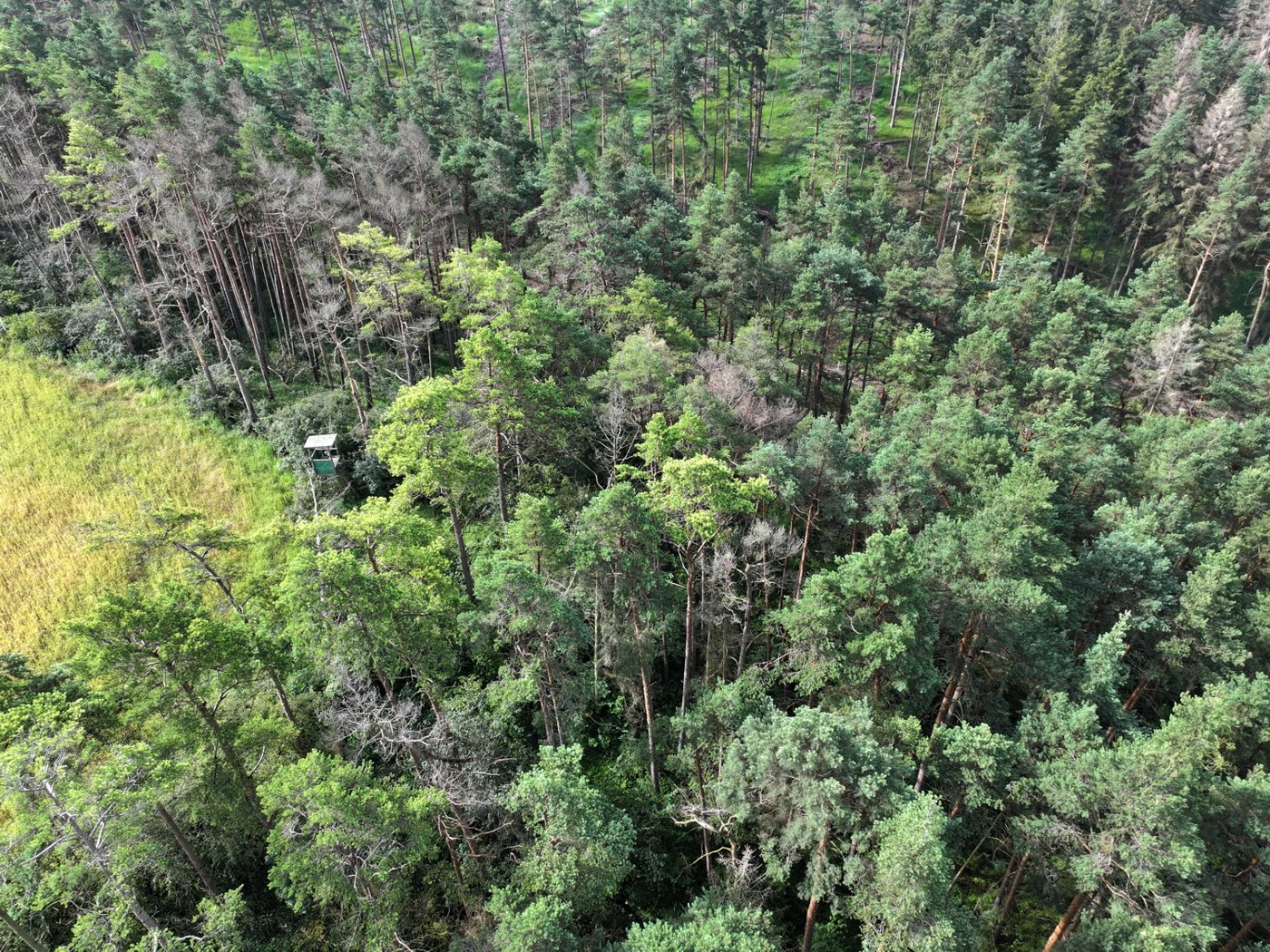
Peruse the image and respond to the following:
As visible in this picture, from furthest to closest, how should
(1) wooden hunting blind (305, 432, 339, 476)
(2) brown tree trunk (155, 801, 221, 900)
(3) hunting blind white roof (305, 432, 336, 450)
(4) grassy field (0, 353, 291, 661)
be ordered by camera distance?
(1) wooden hunting blind (305, 432, 339, 476), (3) hunting blind white roof (305, 432, 336, 450), (4) grassy field (0, 353, 291, 661), (2) brown tree trunk (155, 801, 221, 900)

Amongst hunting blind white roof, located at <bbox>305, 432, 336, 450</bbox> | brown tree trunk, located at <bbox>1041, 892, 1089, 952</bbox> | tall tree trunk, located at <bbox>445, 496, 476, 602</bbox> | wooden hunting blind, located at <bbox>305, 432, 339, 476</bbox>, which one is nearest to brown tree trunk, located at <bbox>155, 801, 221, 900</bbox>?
tall tree trunk, located at <bbox>445, 496, 476, 602</bbox>

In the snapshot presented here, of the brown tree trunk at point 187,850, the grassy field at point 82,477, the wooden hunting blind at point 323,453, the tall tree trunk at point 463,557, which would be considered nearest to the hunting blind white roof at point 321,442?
the wooden hunting blind at point 323,453

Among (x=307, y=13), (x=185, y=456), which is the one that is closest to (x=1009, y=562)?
(x=185, y=456)

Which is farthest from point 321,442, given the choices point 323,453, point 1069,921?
point 1069,921

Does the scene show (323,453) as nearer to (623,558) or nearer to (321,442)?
(321,442)

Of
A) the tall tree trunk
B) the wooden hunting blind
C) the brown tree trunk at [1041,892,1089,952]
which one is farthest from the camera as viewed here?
the wooden hunting blind

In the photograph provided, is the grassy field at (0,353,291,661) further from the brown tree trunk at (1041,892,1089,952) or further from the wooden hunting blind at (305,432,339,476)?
the brown tree trunk at (1041,892,1089,952)

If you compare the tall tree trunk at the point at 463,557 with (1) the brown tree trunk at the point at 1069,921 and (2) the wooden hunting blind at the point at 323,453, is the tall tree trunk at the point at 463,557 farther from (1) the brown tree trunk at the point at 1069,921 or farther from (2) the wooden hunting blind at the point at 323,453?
(1) the brown tree trunk at the point at 1069,921
